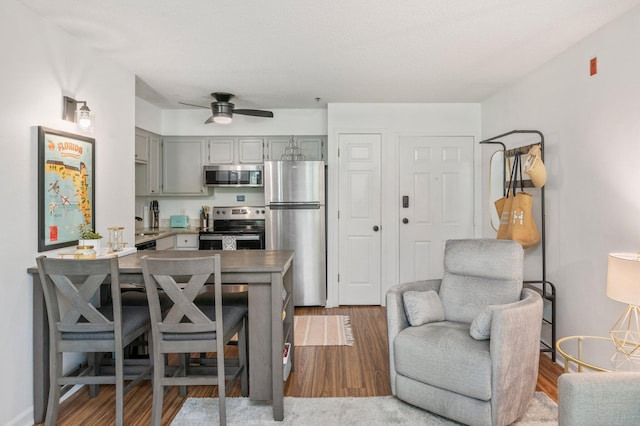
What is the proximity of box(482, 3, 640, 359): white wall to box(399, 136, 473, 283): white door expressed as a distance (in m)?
1.29

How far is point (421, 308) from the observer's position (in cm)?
251

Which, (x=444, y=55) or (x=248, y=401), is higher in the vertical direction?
(x=444, y=55)

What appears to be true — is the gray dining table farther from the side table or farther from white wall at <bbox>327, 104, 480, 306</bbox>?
white wall at <bbox>327, 104, 480, 306</bbox>

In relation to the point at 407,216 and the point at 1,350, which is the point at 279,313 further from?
the point at 407,216

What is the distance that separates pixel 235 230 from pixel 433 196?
2.49 metres

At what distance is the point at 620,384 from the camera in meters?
1.42

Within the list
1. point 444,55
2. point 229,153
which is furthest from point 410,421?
point 229,153

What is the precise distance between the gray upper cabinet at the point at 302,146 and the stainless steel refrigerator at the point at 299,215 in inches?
18.2

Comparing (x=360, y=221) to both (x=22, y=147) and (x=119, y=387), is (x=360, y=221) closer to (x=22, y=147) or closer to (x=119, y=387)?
(x=119, y=387)

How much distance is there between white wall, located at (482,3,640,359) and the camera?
240 cm

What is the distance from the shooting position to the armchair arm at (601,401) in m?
1.39

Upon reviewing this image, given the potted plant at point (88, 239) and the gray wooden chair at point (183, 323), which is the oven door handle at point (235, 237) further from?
the gray wooden chair at point (183, 323)

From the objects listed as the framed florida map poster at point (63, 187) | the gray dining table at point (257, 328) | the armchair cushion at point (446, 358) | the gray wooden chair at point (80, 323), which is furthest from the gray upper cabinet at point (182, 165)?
the armchair cushion at point (446, 358)

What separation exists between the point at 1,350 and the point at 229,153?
3.35m
